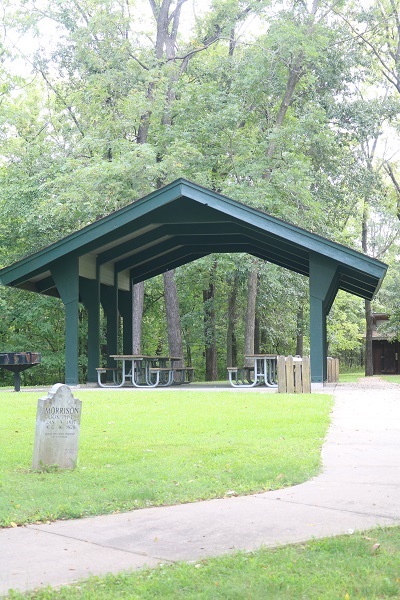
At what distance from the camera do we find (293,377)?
18.4 meters

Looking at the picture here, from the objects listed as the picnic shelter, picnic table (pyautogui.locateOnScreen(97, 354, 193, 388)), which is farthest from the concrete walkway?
picnic table (pyautogui.locateOnScreen(97, 354, 193, 388))

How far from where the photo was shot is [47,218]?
32531 mm

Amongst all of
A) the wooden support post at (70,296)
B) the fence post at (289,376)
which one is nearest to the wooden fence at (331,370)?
the fence post at (289,376)

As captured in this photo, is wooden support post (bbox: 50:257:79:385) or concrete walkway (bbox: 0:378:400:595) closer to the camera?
concrete walkway (bbox: 0:378:400:595)

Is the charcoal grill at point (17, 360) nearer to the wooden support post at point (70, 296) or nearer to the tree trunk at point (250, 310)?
the wooden support post at point (70, 296)

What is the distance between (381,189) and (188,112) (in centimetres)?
928

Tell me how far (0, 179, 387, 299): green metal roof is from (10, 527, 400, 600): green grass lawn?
15141 millimetres

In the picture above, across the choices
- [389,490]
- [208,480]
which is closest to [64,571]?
[208,480]

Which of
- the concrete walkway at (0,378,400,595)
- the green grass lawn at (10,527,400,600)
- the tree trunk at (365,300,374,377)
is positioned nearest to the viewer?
the green grass lawn at (10,527,400,600)

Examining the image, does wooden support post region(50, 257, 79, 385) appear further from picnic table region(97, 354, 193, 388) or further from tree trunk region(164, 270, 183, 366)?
tree trunk region(164, 270, 183, 366)

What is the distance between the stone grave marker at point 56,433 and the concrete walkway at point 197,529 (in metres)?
2.07

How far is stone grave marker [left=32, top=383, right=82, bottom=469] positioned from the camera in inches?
324

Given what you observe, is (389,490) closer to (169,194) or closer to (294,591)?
(294,591)

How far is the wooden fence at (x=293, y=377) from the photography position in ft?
60.1
